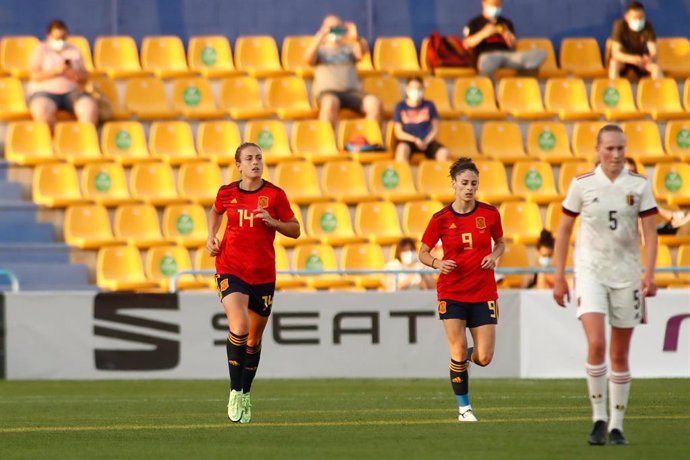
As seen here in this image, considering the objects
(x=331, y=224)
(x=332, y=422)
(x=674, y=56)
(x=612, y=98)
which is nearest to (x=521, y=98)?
(x=612, y=98)

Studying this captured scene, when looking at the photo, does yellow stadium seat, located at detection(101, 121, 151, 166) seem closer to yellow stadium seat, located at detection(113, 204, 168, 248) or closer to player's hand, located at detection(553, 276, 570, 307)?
yellow stadium seat, located at detection(113, 204, 168, 248)

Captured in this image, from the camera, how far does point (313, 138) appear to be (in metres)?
21.3

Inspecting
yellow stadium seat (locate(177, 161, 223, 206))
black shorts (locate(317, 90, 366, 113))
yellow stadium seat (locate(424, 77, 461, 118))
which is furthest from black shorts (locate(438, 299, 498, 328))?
yellow stadium seat (locate(424, 77, 461, 118))

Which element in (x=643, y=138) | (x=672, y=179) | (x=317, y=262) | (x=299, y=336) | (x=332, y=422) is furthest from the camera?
(x=643, y=138)

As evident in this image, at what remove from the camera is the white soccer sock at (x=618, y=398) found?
8.92 m

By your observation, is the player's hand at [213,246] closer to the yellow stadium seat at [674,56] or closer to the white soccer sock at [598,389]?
the white soccer sock at [598,389]

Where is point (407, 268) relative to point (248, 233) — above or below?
below

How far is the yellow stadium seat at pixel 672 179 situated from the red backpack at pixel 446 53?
3.45m

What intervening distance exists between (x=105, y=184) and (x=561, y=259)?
41.0 feet

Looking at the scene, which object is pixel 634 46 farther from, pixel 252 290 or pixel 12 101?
pixel 252 290

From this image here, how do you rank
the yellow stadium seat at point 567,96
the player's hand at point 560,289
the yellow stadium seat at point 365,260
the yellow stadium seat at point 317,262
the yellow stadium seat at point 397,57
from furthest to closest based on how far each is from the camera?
the yellow stadium seat at point 397,57, the yellow stadium seat at point 567,96, the yellow stadium seat at point 365,260, the yellow stadium seat at point 317,262, the player's hand at point 560,289

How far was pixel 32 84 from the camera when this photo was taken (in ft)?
69.6

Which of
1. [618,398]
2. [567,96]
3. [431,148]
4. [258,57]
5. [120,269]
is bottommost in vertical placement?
[618,398]

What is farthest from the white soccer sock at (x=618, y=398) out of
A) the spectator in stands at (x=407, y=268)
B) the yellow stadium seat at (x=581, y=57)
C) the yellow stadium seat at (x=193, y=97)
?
the yellow stadium seat at (x=581, y=57)
